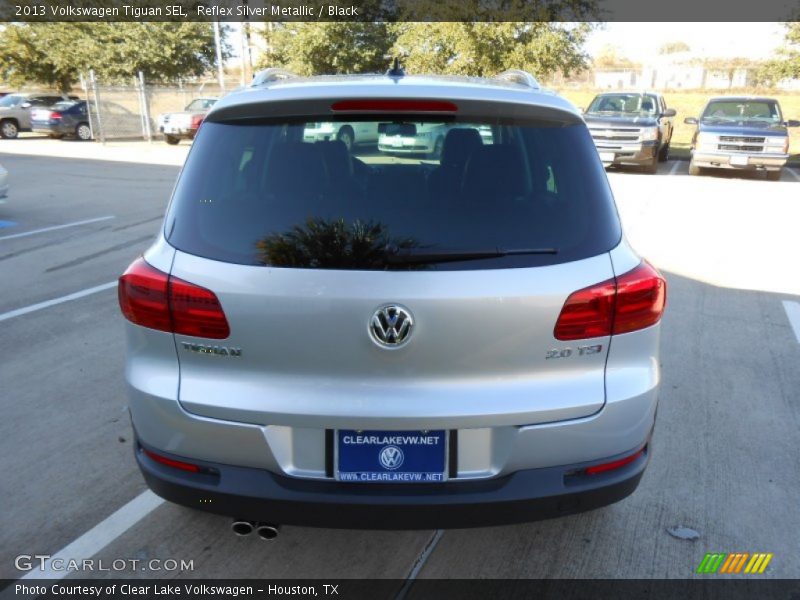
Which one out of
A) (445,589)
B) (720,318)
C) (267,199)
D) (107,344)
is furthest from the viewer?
(720,318)

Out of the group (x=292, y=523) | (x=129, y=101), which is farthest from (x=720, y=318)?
(x=129, y=101)

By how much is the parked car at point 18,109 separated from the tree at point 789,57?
2533cm

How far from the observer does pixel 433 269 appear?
7.09ft

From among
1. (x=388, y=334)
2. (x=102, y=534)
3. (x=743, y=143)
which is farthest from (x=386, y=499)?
(x=743, y=143)

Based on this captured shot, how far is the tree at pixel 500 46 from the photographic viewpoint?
76.1ft

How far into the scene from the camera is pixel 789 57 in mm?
21344

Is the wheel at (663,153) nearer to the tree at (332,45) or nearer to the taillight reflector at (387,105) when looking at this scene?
the tree at (332,45)

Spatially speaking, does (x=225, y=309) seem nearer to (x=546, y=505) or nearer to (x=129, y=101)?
(x=546, y=505)

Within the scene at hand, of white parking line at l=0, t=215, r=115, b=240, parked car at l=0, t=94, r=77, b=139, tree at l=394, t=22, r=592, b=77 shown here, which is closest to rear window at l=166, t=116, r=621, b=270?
white parking line at l=0, t=215, r=115, b=240

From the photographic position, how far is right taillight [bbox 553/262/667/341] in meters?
2.22

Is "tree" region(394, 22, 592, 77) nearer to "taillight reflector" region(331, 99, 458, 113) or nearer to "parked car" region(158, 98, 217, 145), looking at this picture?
"parked car" region(158, 98, 217, 145)

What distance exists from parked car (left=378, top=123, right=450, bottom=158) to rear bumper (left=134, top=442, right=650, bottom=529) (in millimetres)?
1234

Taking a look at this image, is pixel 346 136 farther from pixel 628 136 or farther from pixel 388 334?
pixel 628 136

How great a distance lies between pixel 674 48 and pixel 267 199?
4941 inches
